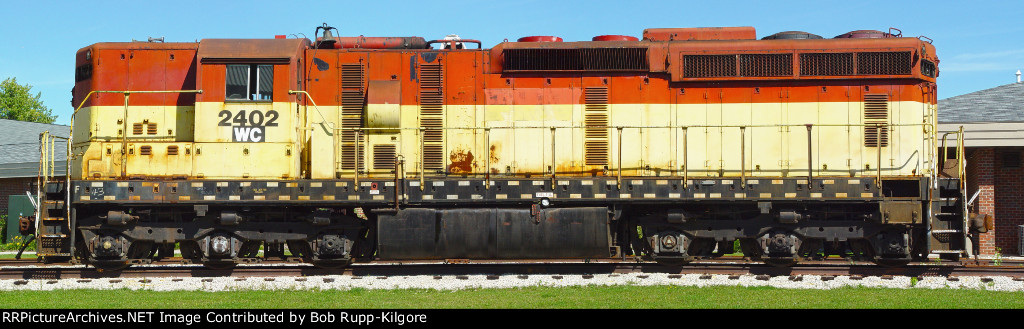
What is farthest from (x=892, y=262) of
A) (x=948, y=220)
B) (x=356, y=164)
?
(x=356, y=164)

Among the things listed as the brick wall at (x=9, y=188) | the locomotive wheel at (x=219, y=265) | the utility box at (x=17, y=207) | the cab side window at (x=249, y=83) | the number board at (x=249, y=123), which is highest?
the cab side window at (x=249, y=83)

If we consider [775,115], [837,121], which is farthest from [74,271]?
[837,121]

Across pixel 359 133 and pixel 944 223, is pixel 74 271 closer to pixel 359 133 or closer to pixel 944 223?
pixel 359 133

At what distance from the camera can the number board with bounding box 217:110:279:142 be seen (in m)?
12.0

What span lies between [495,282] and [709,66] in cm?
434

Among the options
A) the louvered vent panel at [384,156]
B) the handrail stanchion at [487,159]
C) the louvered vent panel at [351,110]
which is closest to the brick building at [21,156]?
the louvered vent panel at [351,110]

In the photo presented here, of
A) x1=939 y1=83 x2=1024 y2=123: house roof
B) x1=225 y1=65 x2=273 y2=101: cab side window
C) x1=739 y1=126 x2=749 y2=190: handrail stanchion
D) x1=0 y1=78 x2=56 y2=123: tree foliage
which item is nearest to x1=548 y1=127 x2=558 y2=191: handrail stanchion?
x1=739 y1=126 x2=749 y2=190: handrail stanchion

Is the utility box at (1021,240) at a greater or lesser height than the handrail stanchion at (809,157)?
lesser

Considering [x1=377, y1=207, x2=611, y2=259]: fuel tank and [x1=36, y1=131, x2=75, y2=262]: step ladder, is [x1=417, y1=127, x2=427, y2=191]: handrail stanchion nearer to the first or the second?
[x1=377, y1=207, x2=611, y2=259]: fuel tank

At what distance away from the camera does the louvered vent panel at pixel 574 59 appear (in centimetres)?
1251

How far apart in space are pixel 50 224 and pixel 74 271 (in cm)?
95

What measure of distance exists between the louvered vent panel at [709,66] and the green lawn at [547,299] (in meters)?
3.21

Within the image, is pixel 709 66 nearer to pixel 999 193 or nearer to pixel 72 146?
pixel 72 146

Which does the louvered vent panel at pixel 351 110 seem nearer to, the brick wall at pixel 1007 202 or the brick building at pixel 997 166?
the brick building at pixel 997 166
